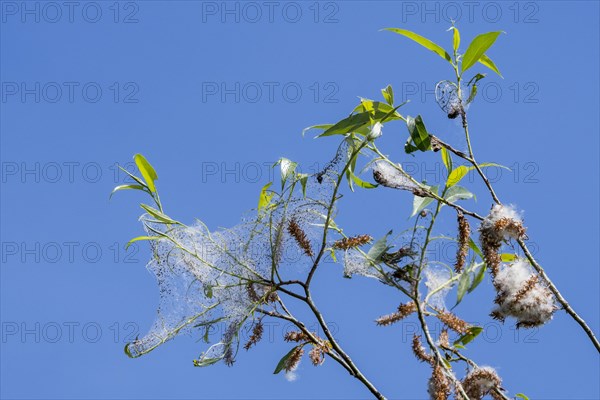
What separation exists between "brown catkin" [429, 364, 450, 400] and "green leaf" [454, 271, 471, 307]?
0.27 m

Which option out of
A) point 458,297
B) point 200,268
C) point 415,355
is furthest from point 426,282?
point 200,268

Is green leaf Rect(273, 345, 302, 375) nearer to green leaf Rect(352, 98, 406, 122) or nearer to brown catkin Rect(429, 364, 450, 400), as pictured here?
brown catkin Rect(429, 364, 450, 400)

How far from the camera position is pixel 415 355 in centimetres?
147

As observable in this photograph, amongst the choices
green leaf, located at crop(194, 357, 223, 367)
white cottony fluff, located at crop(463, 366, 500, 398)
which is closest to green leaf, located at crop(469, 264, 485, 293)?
white cottony fluff, located at crop(463, 366, 500, 398)

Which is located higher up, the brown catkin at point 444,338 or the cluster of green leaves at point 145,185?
the cluster of green leaves at point 145,185

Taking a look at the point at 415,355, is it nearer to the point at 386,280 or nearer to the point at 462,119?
the point at 386,280

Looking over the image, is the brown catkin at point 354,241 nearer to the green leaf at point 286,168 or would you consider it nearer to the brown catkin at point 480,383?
the green leaf at point 286,168

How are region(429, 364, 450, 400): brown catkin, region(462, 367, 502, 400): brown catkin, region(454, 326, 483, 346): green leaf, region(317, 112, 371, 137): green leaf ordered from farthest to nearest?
region(454, 326, 483, 346): green leaf → region(317, 112, 371, 137): green leaf → region(462, 367, 502, 400): brown catkin → region(429, 364, 450, 400): brown catkin

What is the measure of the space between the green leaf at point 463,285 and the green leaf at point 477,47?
1.32 feet

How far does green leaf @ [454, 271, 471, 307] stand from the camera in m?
1.66

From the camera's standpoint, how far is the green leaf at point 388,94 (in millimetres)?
1716

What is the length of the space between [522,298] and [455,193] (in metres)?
0.27

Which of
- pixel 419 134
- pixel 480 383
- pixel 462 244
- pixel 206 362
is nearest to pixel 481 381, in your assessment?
pixel 480 383

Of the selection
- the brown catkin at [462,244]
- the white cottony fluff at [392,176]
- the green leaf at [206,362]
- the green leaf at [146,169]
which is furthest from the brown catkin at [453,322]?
the green leaf at [146,169]
